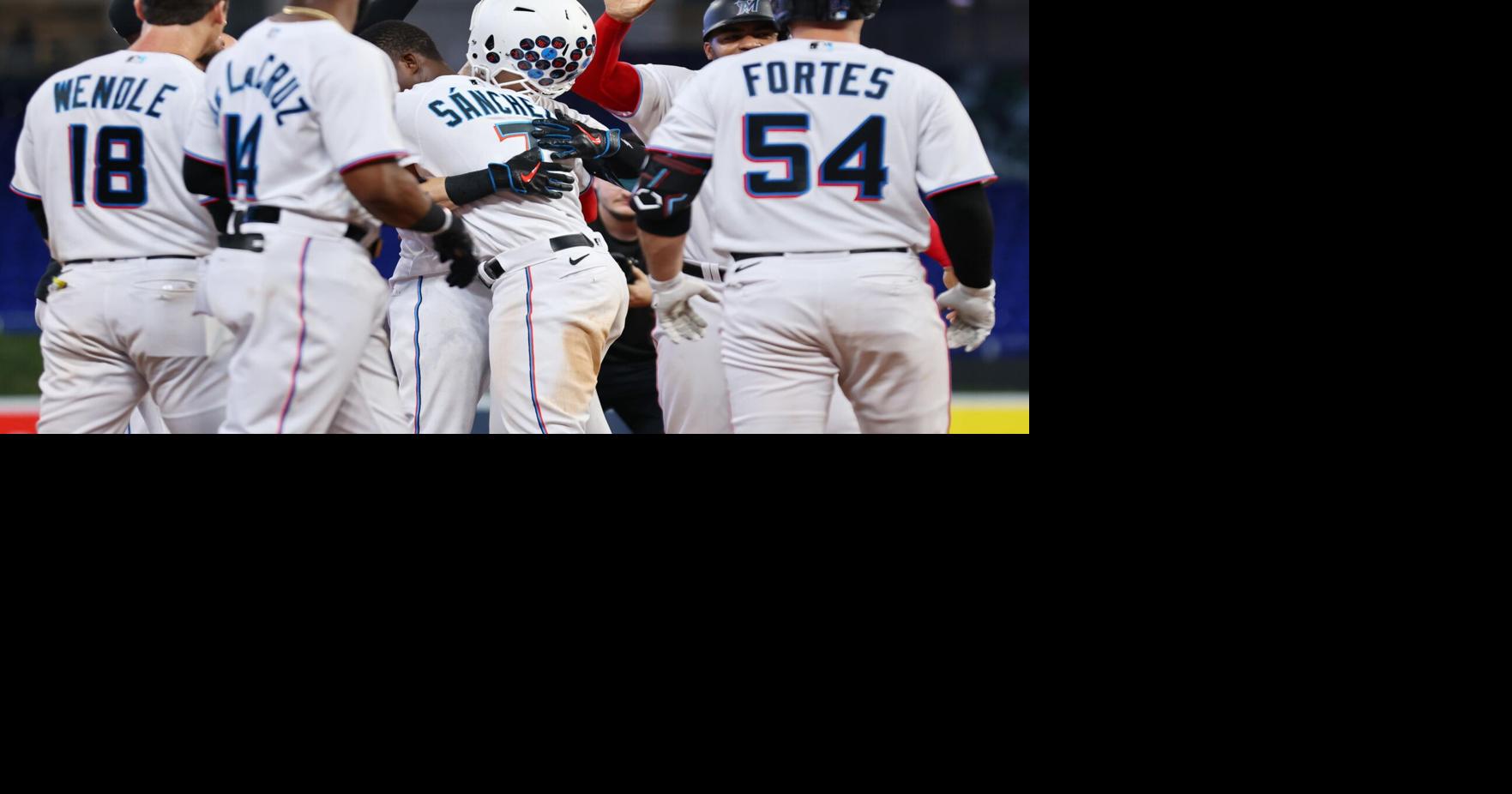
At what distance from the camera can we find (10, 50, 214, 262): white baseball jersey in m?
3.71

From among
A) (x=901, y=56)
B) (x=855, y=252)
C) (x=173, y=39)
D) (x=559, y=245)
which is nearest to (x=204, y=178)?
(x=173, y=39)

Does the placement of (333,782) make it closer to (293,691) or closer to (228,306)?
(293,691)

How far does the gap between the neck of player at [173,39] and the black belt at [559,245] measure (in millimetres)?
994

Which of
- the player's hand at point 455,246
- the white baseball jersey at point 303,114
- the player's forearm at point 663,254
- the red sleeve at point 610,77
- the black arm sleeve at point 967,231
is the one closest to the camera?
the white baseball jersey at point 303,114

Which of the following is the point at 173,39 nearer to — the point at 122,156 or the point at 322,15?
the point at 122,156

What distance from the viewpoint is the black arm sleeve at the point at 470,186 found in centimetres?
412

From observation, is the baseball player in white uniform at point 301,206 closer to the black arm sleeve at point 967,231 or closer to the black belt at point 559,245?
the black belt at point 559,245

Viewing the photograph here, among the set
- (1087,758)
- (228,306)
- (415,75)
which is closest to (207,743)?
(228,306)

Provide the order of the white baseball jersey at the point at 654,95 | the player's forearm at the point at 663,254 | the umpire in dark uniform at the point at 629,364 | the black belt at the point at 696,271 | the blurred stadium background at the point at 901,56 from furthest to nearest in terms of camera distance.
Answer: the blurred stadium background at the point at 901,56 → the umpire in dark uniform at the point at 629,364 → the white baseball jersey at the point at 654,95 → the black belt at the point at 696,271 → the player's forearm at the point at 663,254

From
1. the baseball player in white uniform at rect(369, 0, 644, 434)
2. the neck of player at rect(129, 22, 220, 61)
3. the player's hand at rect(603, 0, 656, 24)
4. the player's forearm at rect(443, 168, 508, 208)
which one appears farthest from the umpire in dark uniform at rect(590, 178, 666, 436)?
the neck of player at rect(129, 22, 220, 61)

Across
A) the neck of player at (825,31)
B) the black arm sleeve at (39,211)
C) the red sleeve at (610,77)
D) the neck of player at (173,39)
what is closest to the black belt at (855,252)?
the neck of player at (825,31)

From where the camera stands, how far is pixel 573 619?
3297 millimetres

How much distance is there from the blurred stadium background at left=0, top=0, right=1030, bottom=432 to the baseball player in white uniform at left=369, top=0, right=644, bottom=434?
8.66 ft

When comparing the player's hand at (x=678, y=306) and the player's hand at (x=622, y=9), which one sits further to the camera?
the player's hand at (x=622, y=9)
